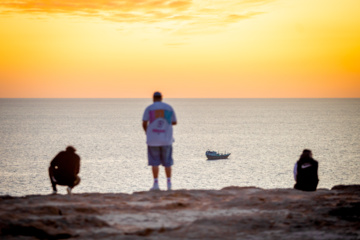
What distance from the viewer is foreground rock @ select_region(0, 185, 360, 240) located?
659cm

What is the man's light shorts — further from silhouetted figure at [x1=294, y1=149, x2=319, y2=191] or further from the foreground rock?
silhouetted figure at [x1=294, y1=149, x2=319, y2=191]

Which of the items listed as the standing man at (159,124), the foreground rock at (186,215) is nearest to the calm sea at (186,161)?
the standing man at (159,124)

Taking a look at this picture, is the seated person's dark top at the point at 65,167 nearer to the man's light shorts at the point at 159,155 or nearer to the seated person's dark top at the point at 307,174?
the man's light shorts at the point at 159,155

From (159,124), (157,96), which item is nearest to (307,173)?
(159,124)

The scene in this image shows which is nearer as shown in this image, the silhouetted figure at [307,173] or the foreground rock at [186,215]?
the foreground rock at [186,215]

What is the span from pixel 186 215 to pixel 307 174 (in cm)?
400

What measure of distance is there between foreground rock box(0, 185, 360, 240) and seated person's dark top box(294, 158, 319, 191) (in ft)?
1.69

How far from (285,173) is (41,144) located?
60.1 meters

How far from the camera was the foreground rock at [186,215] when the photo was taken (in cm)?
659

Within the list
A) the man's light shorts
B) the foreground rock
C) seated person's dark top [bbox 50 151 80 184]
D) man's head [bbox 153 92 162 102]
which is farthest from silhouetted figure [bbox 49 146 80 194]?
man's head [bbox 153 92 162 102]

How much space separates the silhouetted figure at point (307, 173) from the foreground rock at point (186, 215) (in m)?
0.52

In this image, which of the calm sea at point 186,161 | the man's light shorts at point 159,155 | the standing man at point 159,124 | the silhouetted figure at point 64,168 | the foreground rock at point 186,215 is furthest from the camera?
the calm sea at point 186,161

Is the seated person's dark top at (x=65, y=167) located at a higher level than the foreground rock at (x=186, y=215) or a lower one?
higher

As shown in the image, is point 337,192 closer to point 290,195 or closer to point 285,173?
point 290,195
